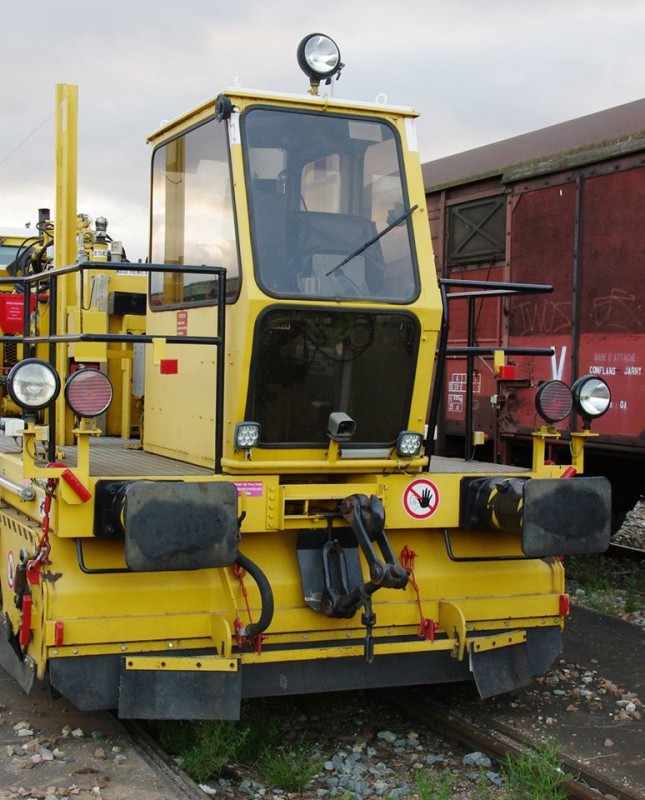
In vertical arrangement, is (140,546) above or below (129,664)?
above

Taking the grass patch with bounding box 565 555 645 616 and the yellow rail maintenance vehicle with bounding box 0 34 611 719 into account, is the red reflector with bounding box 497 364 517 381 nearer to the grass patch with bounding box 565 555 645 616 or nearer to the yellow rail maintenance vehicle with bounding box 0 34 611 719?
the yellow rail maintenance vehicle with bounding box 0 34 611 719

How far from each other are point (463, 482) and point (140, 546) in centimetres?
181

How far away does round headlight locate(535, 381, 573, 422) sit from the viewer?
17.8 feet

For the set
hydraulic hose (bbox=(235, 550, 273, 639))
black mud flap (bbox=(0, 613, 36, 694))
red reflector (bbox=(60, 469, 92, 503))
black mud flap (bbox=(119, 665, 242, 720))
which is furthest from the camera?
black mud flap (bbox=(0, 613, 36, 694))

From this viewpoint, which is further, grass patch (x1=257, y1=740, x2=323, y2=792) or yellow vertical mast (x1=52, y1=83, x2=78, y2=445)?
yellow vertical mast (x1=52, y1=83, x2=78, y2=445)

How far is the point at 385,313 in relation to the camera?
5039mm

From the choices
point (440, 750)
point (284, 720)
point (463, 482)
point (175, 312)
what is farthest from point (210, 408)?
point (440, 750)

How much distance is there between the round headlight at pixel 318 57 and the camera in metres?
5.39

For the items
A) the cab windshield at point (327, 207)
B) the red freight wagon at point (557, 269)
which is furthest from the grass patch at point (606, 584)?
the cab windshield at point (327, 207)

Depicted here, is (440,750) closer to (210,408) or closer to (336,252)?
(210,408)

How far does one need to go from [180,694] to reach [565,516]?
2039 millimetres

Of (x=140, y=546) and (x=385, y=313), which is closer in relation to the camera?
(x=140, y=546)

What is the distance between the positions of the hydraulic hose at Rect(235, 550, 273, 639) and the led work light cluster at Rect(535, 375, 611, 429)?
1.76 m

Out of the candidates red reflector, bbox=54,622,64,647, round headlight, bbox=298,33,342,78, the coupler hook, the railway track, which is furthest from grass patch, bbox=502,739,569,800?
round headlight, bbox=298,33,342,78
